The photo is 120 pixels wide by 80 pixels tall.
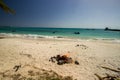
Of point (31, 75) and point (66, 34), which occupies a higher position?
point (31, 75)

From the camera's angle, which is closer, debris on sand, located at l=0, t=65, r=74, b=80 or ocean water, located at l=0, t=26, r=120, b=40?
debris on sand, located at l=0, t=65, r=74, b=80

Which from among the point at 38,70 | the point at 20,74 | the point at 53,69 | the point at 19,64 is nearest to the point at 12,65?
the point at 19,64

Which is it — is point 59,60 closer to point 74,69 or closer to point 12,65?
point 74,69

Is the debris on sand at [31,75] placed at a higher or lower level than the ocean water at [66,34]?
higher

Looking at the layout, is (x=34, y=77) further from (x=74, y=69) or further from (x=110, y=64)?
(x=110, y=64)

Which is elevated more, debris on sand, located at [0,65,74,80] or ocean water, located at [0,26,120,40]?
debris on sand, located at [0,65,74,80]

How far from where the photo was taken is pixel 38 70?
15.5 ft

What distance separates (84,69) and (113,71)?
120cm

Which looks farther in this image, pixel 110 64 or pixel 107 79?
pixel 110 64

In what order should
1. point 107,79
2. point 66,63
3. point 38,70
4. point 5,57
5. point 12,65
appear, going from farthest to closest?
1. point 5,57
2. point 66,63
3. point 12,65
4. point 38,70
5. point 107,79

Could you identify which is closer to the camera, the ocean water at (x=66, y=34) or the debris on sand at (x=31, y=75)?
the debris on sand at (x=31, y=75)

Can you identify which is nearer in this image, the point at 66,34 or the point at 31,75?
the point at 31,75

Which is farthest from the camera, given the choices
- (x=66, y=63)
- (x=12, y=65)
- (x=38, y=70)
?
(x=66, y=63)

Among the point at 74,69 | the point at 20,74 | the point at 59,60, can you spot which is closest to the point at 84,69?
the point at 74,69
